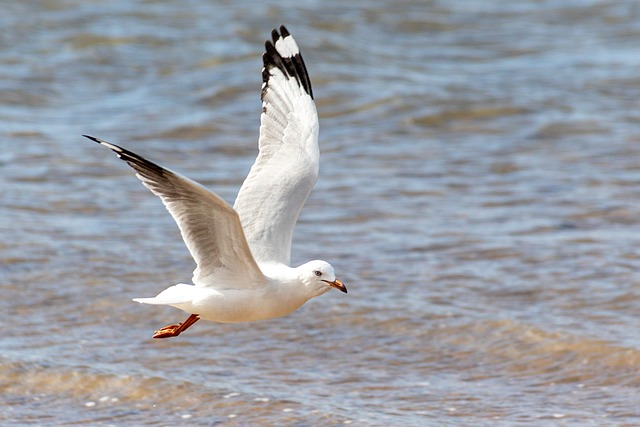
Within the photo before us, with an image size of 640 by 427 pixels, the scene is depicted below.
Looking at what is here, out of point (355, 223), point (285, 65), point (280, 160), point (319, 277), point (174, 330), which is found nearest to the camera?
point (319, 277)

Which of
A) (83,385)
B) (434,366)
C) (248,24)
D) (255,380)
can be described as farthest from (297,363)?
(248,24)

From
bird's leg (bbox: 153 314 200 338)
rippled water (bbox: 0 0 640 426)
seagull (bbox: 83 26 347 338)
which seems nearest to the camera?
seagull (bbox: 83 26 347 338)

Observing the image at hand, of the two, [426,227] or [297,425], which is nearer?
[297,425]

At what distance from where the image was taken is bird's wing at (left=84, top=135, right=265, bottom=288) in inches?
188

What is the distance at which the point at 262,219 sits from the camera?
5.82 m

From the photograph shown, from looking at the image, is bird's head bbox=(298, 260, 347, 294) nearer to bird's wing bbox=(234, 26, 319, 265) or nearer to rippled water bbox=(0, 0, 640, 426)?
bird's wing bbox=(234, 26, 319, 265)

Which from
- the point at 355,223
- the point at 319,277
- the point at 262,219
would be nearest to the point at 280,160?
the point at 262,219

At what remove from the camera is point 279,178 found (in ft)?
19.7

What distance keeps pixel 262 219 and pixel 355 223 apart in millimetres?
3795

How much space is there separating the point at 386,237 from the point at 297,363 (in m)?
2.42

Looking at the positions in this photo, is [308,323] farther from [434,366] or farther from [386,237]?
[386,237]

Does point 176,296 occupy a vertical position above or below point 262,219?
below

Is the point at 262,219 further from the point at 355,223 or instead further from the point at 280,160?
the point at 355,223

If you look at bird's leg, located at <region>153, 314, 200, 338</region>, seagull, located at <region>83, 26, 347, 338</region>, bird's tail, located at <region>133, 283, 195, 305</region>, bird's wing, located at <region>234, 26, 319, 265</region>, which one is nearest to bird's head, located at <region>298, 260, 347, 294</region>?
seagull, located at <region>83, 26, 347, 338</region>
